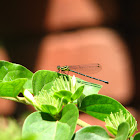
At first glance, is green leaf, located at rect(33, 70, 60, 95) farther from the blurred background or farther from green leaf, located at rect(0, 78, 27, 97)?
the blurred background

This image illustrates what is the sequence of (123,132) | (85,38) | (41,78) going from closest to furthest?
1. (123,132)
2. (41,78)
3. (85,38)

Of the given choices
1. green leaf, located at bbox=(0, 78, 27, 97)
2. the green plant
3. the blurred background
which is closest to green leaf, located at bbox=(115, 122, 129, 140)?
the green plant

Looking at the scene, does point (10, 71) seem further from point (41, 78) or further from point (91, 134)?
point (91, 134)

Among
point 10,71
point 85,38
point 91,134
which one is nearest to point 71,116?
point 91,134

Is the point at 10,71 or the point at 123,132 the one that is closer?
the point at 123,132

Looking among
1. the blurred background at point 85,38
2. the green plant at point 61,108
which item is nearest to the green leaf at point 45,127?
the green plant at point 61,108

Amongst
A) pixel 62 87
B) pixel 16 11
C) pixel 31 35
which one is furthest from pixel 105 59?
pixel 62 87

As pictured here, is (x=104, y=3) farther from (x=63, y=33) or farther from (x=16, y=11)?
(x=16, y=11)
